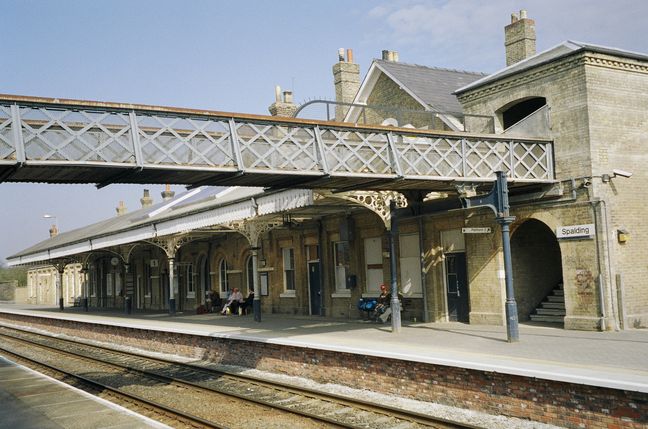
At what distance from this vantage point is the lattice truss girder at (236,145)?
31.2ft

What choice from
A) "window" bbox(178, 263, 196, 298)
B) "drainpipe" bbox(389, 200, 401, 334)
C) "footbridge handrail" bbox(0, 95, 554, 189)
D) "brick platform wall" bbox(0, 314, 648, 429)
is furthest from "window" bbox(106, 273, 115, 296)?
"footbridge handrail" bbox(0, 95, 554, 189)

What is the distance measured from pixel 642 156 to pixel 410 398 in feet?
30.0

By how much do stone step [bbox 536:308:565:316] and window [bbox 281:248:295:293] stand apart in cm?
1027

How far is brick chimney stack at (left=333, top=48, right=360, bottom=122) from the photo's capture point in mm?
24938

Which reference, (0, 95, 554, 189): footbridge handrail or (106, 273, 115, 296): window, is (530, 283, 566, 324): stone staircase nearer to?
(0, 95, 554, 189): footbridge handrail

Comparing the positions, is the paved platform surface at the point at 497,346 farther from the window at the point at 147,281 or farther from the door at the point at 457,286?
the window at the point at 147,281

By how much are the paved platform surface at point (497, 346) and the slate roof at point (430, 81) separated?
24.4 feet

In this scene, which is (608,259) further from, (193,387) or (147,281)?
(147,281)

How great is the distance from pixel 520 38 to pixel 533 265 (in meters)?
8.22

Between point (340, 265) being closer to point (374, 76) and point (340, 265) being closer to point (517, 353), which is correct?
point (374, 76)

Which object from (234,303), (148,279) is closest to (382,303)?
(234,303)

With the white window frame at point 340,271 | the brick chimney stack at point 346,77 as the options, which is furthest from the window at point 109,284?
the white window frame at point 340,271

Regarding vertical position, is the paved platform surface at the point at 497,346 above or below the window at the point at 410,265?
below

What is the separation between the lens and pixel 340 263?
2167 cm
